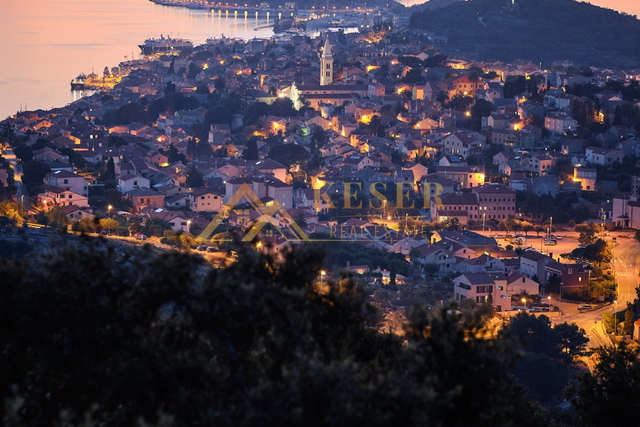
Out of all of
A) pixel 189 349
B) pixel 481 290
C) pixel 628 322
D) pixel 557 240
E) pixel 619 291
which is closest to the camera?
pixel 189 349

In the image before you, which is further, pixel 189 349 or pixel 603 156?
pixel 603 156

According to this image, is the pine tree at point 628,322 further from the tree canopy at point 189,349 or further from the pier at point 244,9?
the pier at point 244,9

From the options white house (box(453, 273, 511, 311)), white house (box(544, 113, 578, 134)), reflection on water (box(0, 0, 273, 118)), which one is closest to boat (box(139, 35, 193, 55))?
reflection on water (box(0, 0, 273, 118))

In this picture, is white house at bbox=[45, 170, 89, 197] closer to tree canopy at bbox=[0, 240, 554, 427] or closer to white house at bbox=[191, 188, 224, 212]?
white house at bbox=[191, 188, 224, 212]

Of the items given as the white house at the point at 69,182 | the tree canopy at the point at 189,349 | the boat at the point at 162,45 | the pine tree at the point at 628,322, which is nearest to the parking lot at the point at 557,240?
the pine tree at the point at 628,322

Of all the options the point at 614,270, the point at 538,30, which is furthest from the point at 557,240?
the point at 538,30

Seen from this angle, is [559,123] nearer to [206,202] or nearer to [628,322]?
[206,202]
